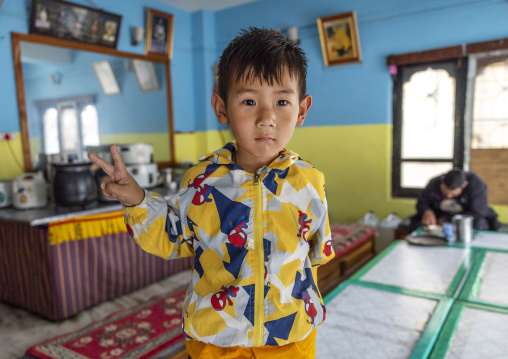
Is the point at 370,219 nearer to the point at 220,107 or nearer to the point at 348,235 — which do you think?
the point at 348,235

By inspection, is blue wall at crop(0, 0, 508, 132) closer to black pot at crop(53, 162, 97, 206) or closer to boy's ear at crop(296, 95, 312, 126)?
black pot at crop(53, 162, 97, 206)

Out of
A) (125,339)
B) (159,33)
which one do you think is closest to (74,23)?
(159,33)

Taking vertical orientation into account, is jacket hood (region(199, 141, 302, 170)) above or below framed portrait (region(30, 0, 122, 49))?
below

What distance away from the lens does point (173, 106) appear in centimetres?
420

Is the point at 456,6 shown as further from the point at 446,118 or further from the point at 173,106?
the point at 173,106

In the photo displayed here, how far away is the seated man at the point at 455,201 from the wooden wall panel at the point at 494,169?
31 cm

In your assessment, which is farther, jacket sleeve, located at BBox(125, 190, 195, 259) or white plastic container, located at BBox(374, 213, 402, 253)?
white plastic container, located at BBox(374, 213, 402, 253)

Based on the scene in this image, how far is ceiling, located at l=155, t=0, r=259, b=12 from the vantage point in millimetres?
3992

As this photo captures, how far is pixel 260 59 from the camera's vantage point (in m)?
0.71

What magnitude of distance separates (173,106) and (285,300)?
12.3ft

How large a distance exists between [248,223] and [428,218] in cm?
236

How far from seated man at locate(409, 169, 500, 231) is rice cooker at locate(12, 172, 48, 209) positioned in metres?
2.67

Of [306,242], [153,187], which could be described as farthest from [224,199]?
[153,187]

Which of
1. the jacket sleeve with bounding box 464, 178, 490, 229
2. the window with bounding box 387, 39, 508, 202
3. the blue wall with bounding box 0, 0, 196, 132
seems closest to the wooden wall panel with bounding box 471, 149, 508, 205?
the window with bounding box 387, 39, 508, 202
